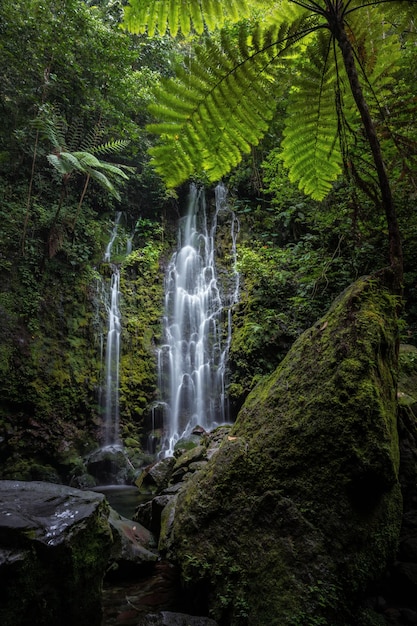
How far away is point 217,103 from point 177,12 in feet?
1.74

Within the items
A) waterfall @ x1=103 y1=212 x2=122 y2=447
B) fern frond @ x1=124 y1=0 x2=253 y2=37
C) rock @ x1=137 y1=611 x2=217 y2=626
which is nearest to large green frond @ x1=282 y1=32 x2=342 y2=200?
fern frond @ x1=124 y1=0 x2=253 y2=37

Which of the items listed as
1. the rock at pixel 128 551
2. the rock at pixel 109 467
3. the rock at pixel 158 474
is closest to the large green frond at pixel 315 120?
the rock at pixel 128 551

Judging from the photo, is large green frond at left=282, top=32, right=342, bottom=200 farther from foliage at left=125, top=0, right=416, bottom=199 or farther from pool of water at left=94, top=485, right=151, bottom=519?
pool of water at left=94, top=485, right=151, bottom=519

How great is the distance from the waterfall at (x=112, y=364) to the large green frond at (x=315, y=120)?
8.18 m

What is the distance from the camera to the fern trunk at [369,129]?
152cm

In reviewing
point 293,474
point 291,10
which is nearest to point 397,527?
point 293,474

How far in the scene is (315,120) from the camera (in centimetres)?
184

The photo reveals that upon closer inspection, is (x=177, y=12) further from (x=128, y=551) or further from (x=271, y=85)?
(x=128, y=551)

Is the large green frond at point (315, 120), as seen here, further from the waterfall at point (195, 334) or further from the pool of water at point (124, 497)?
the waterfall at point (195, 334)

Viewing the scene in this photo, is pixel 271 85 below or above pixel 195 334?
above

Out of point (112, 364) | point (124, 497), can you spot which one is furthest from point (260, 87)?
point (112, 364)

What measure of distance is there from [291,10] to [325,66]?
34 cm

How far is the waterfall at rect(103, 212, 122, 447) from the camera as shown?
8.69 m

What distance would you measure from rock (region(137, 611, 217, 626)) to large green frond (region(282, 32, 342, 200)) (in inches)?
112
